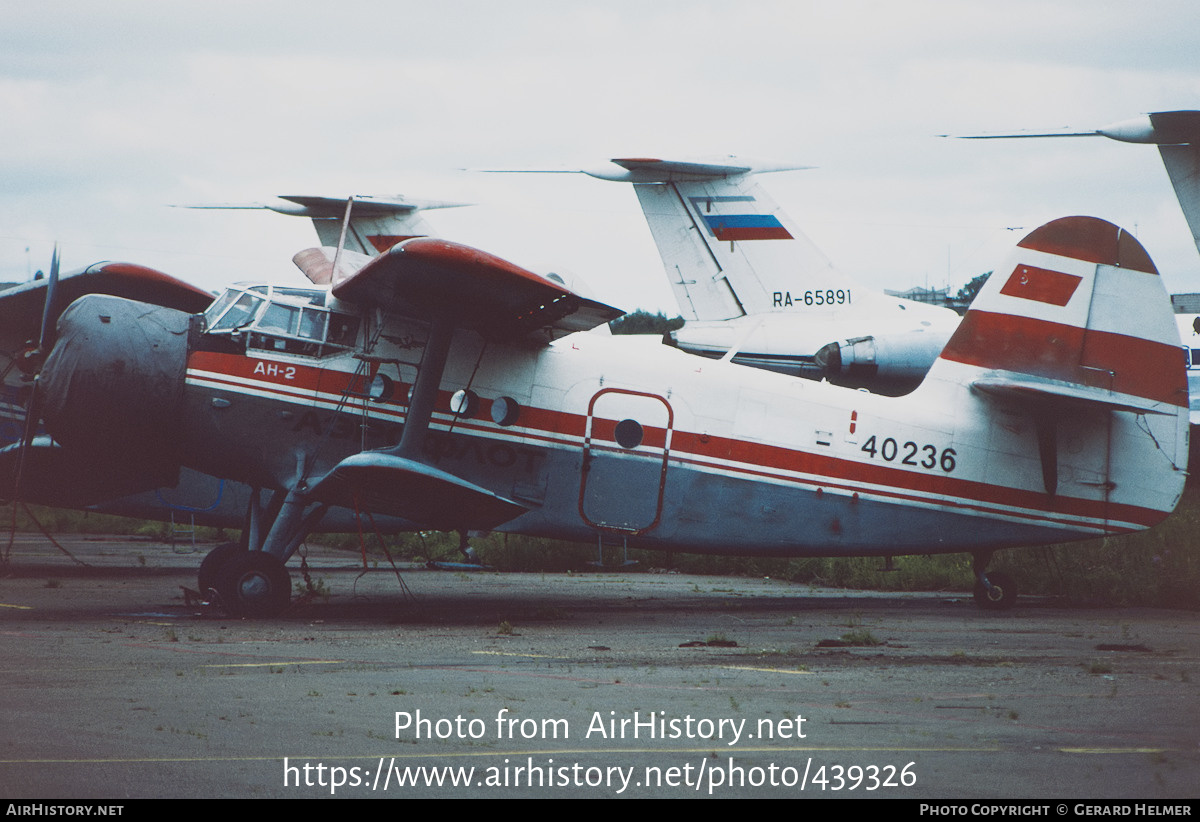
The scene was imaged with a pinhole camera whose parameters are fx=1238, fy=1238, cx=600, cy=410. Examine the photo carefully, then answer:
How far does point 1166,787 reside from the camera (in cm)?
509

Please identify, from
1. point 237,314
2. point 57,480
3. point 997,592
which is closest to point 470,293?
point 237,314

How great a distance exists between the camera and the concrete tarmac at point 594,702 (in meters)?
5.27

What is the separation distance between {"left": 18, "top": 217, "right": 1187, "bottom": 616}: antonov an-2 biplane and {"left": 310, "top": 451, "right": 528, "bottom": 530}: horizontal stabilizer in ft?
0.11

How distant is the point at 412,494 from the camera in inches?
471

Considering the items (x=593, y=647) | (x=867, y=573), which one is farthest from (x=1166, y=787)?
(x=867, y=573)

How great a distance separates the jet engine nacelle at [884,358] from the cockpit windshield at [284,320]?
979 centimetres

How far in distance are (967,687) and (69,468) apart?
11.3 meters

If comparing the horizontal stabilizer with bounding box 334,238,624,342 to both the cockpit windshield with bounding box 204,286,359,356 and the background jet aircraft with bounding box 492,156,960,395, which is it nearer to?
the cockpit windshield with bounding box 204,286,359,356

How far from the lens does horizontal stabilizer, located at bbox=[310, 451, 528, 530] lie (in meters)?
11.5

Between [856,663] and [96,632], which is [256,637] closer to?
[96,632]

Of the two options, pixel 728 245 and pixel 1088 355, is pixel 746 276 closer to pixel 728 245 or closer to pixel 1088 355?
pixel 728 245

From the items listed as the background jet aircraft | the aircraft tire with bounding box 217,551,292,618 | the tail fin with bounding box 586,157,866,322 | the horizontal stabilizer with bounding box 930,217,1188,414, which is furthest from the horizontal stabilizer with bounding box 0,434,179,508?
the tail fin with bounding box 586,157,866,322

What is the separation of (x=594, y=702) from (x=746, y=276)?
16.1 meters

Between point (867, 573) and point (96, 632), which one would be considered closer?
point (96, 632)
